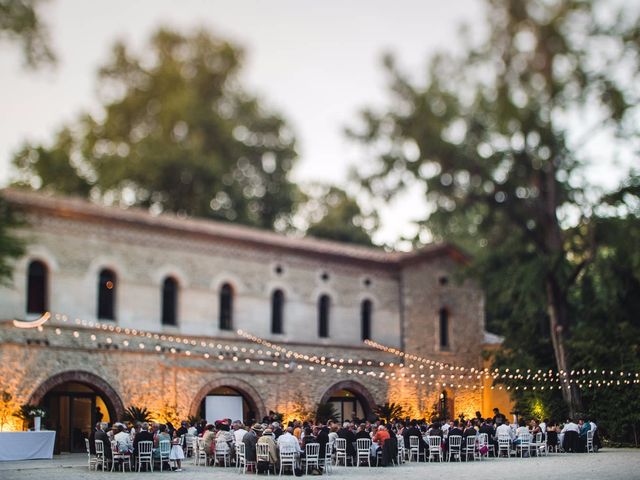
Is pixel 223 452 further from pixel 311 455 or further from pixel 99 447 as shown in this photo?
pixel 311 455

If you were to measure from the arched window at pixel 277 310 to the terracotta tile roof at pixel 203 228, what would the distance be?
158cm

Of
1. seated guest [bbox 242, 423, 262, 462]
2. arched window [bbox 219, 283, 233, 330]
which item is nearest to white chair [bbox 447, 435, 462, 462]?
seated guest [bbox 242, 423, 262, 462]

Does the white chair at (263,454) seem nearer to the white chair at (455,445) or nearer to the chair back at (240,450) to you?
the chair back at (240,450)

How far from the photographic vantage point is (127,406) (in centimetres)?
2666

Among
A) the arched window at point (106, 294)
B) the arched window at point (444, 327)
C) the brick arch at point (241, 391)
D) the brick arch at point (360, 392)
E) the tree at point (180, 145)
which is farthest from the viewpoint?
the tree at point (180, 145)

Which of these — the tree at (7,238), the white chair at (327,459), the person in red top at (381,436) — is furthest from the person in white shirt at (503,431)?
the tree at (7,238)

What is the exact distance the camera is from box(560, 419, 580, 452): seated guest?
1053 inches

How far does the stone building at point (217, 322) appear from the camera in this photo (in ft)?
85.5

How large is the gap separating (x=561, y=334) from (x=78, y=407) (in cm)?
1596

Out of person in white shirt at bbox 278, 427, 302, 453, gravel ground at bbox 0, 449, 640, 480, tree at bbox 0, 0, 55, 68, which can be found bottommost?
gravel ground at bbox 0, 449, 640, 480

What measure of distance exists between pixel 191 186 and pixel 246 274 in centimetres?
1572

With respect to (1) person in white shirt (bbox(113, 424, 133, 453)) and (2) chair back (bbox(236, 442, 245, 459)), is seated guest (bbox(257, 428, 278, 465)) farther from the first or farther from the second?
(1) person in white shirt (bbox(113, 424, 133, 453))

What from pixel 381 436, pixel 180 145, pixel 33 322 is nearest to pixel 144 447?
pixel 381 436

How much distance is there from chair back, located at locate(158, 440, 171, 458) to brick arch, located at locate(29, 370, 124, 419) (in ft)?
18.1
